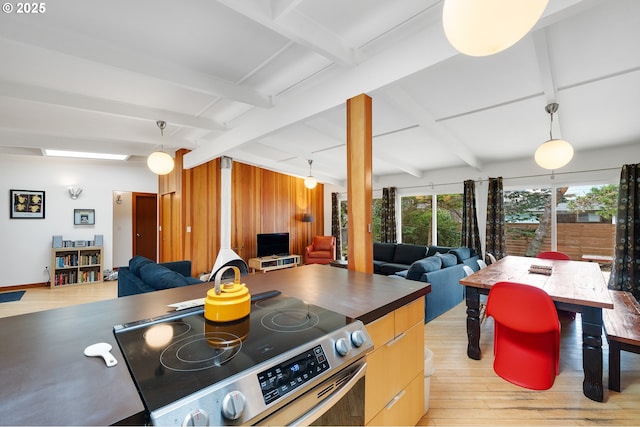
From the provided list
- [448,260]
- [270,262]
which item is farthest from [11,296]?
[448,260]

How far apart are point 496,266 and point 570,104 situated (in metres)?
1.90

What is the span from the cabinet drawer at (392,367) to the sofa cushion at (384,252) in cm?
429

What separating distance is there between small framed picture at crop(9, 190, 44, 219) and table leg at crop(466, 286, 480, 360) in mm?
7166

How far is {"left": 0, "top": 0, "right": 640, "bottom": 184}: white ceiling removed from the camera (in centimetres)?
175

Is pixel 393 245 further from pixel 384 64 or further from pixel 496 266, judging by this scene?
pixel 384 64

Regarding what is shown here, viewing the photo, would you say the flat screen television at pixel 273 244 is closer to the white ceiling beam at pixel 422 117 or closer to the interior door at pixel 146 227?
the interior door at pixel 146 227

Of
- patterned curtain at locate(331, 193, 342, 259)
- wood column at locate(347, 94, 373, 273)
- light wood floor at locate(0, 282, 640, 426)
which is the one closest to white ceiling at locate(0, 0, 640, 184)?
wood column at locate(347, 94, 373, 273)

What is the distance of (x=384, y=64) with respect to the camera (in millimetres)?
2045

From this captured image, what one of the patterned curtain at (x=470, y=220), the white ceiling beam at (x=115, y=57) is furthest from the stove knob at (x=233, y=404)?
the patterned curtain at (x=470, y=220)

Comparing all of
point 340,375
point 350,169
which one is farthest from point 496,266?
point 340,375

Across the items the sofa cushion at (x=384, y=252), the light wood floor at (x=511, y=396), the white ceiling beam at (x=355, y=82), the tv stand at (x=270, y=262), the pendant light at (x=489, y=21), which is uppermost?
the white ceiling beam at (x=355, y=82)

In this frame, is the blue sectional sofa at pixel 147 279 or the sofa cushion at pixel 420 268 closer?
the blue sectional sofa at pixel 147 279

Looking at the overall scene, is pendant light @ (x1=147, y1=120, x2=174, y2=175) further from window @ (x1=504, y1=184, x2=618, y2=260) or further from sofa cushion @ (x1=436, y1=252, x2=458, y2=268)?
window @ (x1=504, y1=184, x2=618, y2=260)

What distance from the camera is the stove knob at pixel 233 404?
63 centimetres
